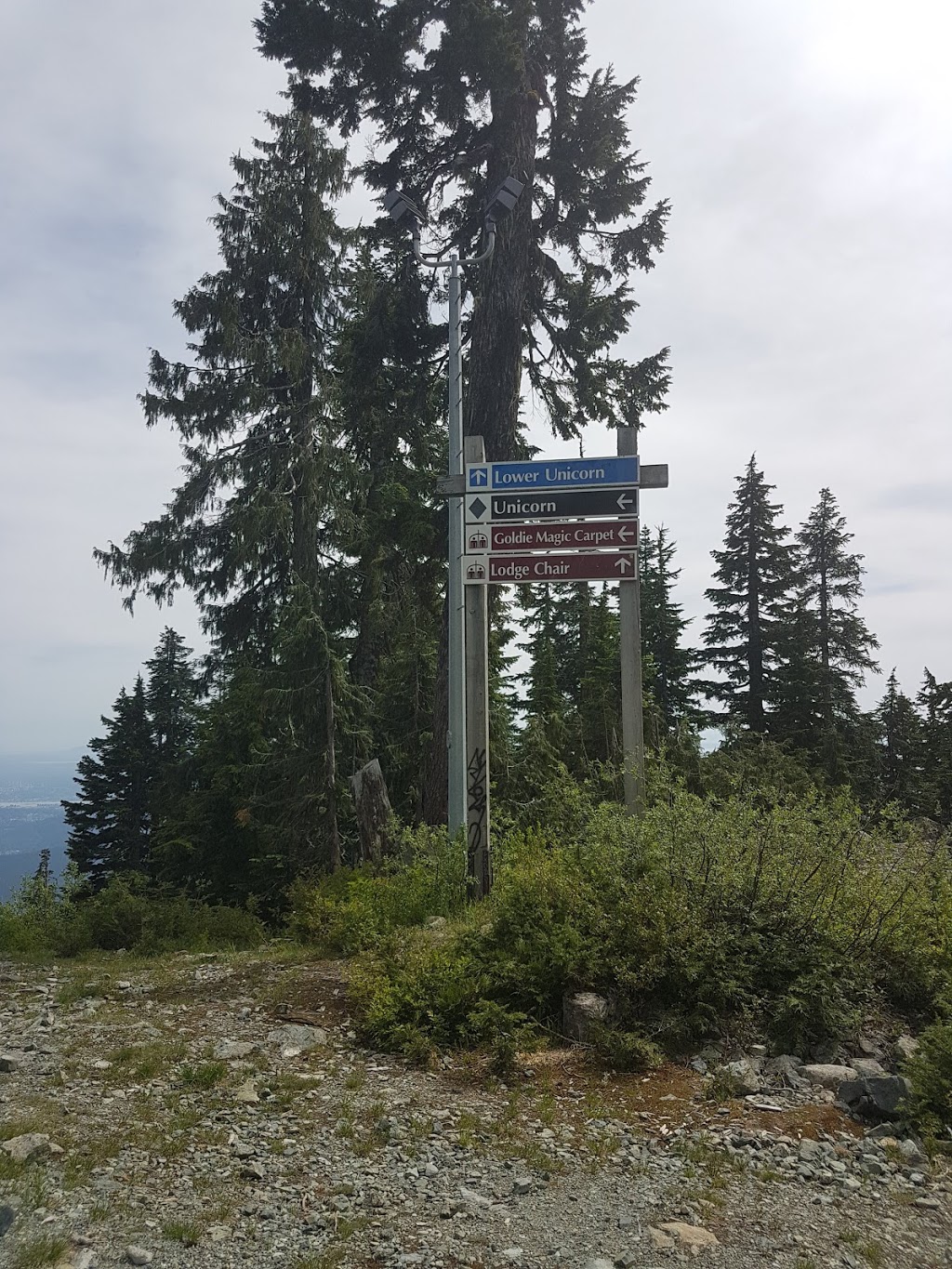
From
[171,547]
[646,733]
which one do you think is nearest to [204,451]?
[171,547]

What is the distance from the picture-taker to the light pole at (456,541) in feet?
34.2

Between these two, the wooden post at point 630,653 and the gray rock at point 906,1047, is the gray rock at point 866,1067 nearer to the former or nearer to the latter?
the gray rock at point 906,1047

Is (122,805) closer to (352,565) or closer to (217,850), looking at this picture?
(217,850)

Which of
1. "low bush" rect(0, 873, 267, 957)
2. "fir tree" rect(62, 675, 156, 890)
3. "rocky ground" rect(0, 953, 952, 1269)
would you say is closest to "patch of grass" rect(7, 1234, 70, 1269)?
"rocky ground" rect(0, 953, 952, 1269)

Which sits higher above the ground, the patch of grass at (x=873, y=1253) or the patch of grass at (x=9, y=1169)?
the patch of grass at (x=9, y=1169)

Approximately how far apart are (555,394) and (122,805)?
25.4m

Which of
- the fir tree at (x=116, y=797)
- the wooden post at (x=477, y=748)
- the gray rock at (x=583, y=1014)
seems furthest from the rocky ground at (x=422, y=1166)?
the fir tree at (x=116, y=797)

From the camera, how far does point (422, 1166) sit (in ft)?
13.7

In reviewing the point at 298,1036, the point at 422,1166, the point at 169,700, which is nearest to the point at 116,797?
the point at 169,700

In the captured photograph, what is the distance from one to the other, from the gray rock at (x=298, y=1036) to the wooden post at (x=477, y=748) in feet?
9.22

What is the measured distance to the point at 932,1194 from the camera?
12.7 feet

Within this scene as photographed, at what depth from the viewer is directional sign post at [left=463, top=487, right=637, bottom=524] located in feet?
29.1

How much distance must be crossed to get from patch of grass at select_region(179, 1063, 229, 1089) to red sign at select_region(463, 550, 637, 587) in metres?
5.16

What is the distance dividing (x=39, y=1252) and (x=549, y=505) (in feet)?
23.5
